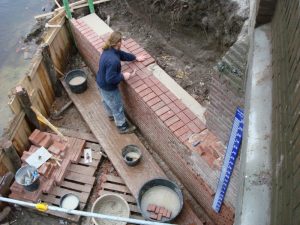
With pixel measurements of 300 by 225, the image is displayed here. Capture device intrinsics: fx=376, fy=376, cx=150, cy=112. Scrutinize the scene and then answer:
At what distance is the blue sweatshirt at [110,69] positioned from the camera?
6.54 m

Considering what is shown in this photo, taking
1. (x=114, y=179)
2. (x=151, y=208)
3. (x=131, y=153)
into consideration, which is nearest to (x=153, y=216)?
(x=151, y=208)

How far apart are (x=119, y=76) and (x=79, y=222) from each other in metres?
2.69

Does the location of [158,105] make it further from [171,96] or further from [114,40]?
[114,40]

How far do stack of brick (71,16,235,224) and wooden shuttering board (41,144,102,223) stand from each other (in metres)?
1.31

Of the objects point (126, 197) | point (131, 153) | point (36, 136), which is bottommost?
point (126, 197)

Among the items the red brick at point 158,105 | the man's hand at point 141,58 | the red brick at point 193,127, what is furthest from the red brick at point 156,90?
the red brick at point 193,127

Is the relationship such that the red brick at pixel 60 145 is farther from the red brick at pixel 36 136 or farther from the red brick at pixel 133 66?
the red brick at pixel 133 66

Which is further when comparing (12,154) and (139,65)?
(139,65)

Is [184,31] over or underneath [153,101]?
over

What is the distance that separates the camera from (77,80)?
851 centimetres

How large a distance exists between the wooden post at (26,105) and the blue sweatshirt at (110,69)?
1459mm

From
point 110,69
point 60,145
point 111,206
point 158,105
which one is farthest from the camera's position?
point 60,145

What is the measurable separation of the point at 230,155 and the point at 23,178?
3.80 metres

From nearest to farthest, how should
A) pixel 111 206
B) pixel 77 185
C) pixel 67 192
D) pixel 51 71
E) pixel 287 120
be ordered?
pixel 287 120
pixel 111 206
pixel 67 192
pixel 77 185
pixel 51 71
